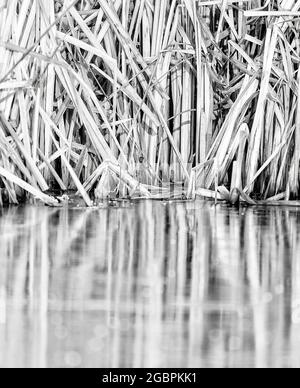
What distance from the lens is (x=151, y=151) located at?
432 cm

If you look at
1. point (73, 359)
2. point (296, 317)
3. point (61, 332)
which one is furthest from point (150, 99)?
point (73, 359)

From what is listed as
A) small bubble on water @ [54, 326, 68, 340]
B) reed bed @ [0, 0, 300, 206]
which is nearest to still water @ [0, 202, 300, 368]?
small bubble on water @ [54, 326, 68, 340]

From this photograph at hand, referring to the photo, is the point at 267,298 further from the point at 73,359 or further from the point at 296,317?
the point at 73,359

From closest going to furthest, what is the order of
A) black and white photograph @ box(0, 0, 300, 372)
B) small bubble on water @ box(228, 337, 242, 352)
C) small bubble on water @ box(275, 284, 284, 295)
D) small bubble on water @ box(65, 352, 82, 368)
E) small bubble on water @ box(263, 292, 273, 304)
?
small bubble on water @ box(65, 352, 82, 368), small bubble on water @ box(228, 337, 242, 352), small bubble on water @ box(263, 292, 273, 304), small bubble on water @ box(275, 284, 284, 295), black and white photograph @ box(0, 0, 300, 372)

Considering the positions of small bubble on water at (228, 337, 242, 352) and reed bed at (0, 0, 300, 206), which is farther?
reed bed at (0, 0, 300, 206)

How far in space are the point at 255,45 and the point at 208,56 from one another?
0.21 metres

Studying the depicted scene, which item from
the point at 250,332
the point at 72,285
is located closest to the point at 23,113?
the point at 72,285

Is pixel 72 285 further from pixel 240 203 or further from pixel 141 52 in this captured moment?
pixel 141 52

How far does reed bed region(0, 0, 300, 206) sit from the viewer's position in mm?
3883

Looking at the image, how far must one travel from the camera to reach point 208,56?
14.1ft

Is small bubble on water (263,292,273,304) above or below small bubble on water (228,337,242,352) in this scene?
above

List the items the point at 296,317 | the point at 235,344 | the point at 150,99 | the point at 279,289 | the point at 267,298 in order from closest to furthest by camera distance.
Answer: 1. the point at 235,344
2. the point at 296,317
3. the point at 267,298
4. the point at 279,289
5. the point at 150,99

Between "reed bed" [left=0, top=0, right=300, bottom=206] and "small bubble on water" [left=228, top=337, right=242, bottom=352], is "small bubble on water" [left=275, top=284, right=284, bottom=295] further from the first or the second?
"reed bed" [left=0, top=0, right=300, bottom=206]

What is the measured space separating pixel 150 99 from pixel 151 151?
0.24 meters
